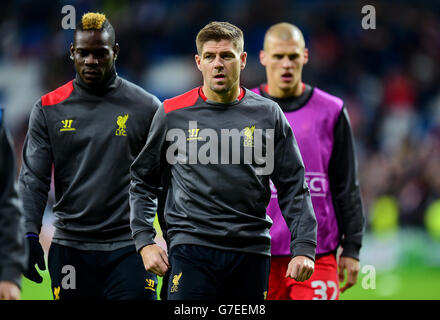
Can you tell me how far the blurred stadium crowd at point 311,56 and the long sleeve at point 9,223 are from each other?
1088cm

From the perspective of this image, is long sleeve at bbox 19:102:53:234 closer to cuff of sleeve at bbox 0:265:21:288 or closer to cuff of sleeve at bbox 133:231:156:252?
cuff of sleeve at bbox 133:231:156:252

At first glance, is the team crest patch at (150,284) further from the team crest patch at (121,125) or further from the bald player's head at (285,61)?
the bald player's head at (285,61)

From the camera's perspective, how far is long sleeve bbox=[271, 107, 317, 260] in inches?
185

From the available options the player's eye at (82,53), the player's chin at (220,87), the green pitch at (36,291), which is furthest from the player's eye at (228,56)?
the green pitch at (36,291)

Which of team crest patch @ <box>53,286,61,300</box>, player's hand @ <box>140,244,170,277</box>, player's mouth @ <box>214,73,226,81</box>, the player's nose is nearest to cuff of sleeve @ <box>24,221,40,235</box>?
team crest patch @ <box>53,286,61,300</box>

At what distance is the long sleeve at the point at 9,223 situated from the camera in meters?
3.39

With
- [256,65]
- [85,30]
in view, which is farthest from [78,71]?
[256,65]

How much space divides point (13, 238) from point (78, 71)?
2130 mm

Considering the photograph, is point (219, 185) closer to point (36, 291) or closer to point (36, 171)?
point (36, 171)

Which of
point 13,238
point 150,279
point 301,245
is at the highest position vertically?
point 13,238

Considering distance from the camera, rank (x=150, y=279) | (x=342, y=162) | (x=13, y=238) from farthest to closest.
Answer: (x=342, y=162), (x=150, y=279), (x=13, y=238)

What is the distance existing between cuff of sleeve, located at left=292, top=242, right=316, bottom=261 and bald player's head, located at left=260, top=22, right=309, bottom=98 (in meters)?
1.66
